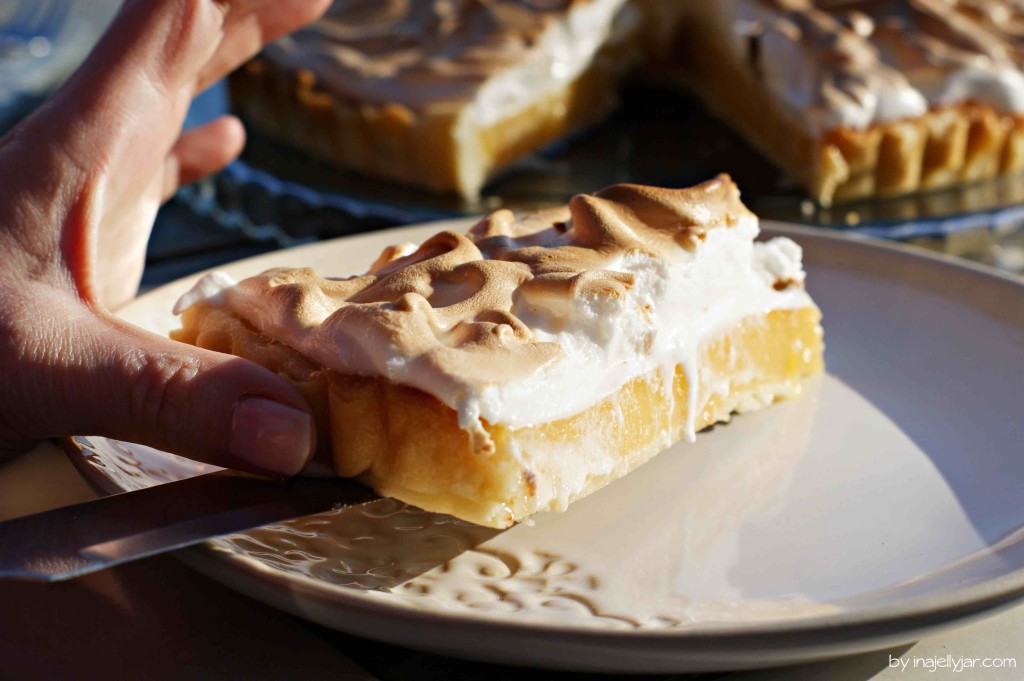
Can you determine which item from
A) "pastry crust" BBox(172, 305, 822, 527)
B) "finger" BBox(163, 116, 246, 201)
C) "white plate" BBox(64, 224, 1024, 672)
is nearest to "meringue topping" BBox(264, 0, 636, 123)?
"finger" BBox(163, 116, 246, 201)

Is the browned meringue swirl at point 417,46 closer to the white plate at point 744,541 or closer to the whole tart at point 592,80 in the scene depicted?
the whole tart at point 592,80

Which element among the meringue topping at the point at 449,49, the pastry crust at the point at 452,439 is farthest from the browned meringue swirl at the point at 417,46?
the pastry crust at the point at 452,439

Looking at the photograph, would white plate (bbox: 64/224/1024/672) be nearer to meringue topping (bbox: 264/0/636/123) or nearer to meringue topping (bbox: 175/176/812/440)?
meringue topping (bbox: 175/176/812/440)

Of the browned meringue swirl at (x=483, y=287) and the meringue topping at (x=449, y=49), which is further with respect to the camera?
the meringue topping at (x=449, y=49)

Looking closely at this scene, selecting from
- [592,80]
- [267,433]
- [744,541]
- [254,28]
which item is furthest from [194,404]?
[592,80]

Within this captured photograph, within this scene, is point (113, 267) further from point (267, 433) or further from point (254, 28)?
point (267, 433)

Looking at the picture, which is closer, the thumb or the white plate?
the white plate
